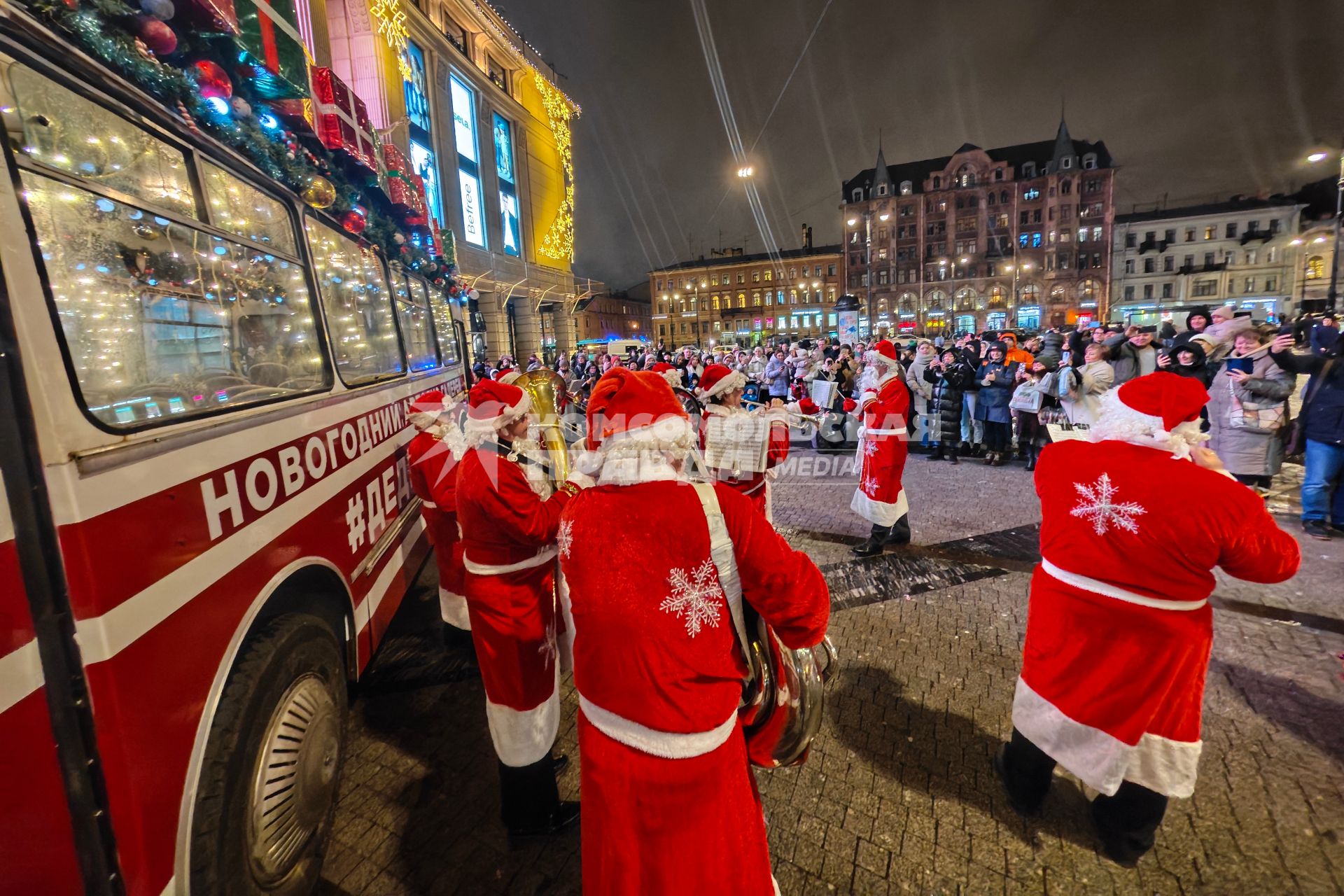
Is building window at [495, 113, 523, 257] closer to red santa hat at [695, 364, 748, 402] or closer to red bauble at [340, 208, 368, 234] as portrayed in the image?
red bauble at [340, 208, 368, 234]

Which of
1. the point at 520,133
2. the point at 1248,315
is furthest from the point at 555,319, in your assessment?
the point at 1248,315

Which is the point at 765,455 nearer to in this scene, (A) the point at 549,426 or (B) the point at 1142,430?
(B) the point at 1142,430

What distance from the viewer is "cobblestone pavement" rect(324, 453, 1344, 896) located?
7.96ft

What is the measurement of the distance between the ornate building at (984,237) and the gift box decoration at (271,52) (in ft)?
202

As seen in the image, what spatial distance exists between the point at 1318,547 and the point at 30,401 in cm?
895

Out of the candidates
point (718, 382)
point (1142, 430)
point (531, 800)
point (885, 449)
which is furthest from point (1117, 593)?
point (885, 449)

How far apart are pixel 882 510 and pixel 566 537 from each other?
4625 mm

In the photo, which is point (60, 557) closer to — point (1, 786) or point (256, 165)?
point (1, 786)

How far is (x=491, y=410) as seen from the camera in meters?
3.02

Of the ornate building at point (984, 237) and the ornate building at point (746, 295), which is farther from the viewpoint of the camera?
the ornate building at point (746, 295)

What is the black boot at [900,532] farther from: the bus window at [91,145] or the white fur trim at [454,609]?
the bus window at [91,145]

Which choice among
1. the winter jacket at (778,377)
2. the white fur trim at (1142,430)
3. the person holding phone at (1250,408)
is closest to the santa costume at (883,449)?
the white fur trim at (1142,430)

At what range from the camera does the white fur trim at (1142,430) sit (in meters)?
2.22

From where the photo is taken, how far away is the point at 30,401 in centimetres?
135
